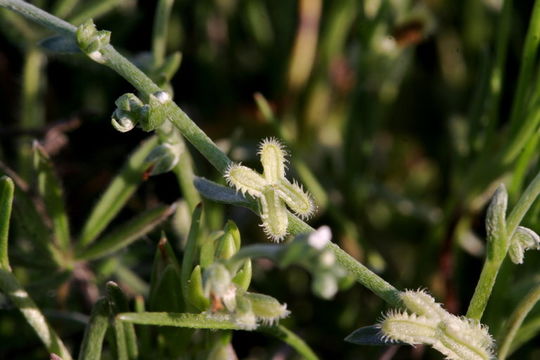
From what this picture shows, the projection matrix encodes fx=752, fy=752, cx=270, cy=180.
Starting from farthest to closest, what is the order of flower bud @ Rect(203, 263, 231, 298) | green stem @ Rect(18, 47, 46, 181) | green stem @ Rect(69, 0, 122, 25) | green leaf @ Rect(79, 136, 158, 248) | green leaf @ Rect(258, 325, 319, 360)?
green stem @ Rect(18, 47, 46, 181) → green stem @ Rect(69, 0, 122, 25) → green leaf @ Rect(79, 136, 158, 248) → green leaf @ Rect(258, 325, 319, 360) → flower bud @ Rect(203, 263, 231, 298)

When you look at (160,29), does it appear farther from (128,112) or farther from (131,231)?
(128,112)

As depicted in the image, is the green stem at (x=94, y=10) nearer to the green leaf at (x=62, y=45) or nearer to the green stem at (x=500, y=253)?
the green leaf at (x=62, y=45)

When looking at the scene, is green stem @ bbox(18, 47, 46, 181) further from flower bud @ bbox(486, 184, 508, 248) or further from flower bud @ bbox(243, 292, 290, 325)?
flower bud @ bbox(486, 184, 508, 248)

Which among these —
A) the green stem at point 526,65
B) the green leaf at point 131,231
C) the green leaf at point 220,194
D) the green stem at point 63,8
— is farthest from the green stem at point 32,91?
the green stem at point 526,65

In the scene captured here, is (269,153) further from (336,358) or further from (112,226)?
(112,226)

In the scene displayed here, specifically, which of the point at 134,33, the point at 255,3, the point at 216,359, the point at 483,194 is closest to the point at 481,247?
the point at 483,194

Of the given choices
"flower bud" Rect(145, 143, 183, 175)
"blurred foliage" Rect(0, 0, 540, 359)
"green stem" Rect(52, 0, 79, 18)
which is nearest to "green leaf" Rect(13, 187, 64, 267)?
"blurred foliage" Rect(0, 0, 540, 359)
